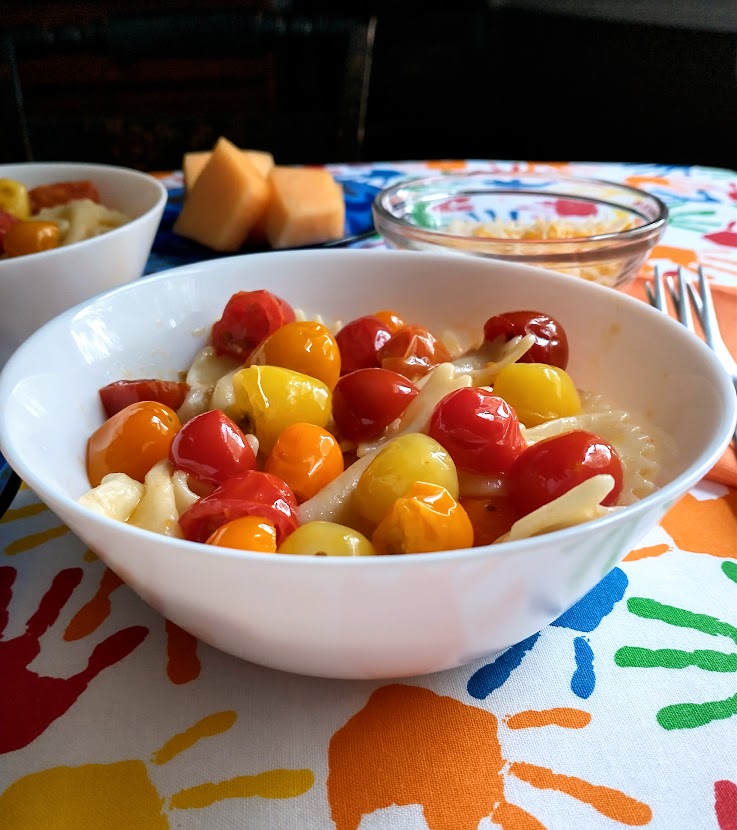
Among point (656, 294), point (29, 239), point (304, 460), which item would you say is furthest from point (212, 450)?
point (656, 294)

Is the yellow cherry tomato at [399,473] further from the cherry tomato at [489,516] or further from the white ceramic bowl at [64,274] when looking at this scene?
the white ceramic bowl at [64,274]

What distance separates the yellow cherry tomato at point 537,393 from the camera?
588 mm

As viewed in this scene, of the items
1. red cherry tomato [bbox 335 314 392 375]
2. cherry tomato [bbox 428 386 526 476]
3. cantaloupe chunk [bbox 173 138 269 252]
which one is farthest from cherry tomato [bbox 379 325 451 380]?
cantaloupe chunk [bbox 173 138 269 252]

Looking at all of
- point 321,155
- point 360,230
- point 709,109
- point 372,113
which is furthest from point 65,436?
point 372,113

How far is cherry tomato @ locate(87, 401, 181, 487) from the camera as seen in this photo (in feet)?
1.79

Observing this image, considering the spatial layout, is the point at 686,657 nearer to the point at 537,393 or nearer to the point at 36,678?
the point at 537,393

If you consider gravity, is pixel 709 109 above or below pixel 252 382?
below

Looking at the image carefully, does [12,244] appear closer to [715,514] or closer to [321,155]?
[715,514]

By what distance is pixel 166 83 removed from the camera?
3488mm

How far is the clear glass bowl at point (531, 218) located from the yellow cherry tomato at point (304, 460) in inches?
16.2

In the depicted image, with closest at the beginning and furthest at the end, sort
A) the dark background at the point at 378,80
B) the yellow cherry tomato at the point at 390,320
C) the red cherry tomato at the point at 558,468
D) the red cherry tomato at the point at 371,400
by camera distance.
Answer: the red cherry tomato at the point at 558,468 → the red cherry tomato at the point at 371,400 → the yellow cherry tomato at the point at 390,320 → the dark background at the point at 378,80

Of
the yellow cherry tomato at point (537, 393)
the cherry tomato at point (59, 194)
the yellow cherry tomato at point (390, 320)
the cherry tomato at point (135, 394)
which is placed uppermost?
the yellow cherry tomato at point (537, 393)

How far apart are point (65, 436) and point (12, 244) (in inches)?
17.0

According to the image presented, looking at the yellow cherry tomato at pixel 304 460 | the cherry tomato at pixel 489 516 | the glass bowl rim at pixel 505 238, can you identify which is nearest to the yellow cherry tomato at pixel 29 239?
the glass bowl rim at pixel 505 238
